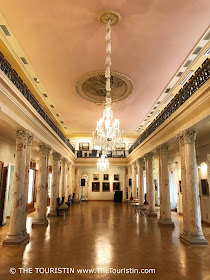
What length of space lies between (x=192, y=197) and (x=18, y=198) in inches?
238

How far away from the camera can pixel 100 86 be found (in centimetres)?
1055

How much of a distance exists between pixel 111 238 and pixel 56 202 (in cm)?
632

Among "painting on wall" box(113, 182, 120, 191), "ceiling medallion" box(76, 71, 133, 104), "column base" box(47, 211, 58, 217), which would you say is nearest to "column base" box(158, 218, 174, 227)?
"column base" box(47, 211, 58, 217)

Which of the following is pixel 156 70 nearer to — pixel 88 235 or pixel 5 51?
pixel 5 51

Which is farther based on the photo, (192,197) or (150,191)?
(150,191)

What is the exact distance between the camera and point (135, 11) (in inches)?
239

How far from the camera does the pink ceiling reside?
19.4ft

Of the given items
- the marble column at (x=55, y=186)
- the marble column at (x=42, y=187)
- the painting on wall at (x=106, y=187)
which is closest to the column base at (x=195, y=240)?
the marble column at (x=42, y=187)

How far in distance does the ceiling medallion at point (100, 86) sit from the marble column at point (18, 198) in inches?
168

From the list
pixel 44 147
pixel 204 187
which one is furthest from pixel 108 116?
pixel 204 187

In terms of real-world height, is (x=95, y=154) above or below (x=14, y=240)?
above

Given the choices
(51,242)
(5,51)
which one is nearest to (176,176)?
(51,242)

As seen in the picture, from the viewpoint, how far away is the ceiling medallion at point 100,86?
969 centimetres

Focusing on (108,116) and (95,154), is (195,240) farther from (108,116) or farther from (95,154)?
(95,154)
